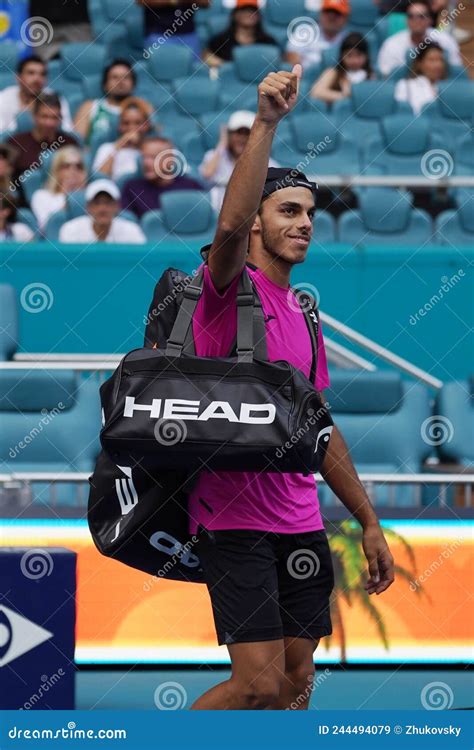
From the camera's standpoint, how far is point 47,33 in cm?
1160

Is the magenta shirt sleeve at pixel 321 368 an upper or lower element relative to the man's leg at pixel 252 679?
upper

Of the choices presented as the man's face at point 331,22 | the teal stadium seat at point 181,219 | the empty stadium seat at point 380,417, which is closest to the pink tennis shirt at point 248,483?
A: the empty stadium seat at point 380,417

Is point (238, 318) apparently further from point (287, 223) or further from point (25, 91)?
point (25, 91)

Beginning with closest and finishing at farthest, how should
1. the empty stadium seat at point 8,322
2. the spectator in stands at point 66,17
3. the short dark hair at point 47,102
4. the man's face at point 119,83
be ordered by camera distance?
1. the empty stadium seat at point 8,322
2. the short dark hair at point 47,102
3. the man's face at point 119,83
4. the spectator in stands at point 66,17

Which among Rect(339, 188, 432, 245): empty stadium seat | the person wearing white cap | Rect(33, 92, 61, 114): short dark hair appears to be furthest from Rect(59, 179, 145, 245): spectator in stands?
Rect(339, 188, 432, 245): empty stadium seat

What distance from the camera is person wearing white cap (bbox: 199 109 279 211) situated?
880cm

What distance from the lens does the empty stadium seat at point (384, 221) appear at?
348 inches

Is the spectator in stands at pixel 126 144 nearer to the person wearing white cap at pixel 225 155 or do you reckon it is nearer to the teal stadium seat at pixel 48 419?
the person wearing white cap at pixel 225 155

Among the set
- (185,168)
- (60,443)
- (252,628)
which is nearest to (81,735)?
(252,628)

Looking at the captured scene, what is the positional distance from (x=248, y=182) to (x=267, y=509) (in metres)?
0.87

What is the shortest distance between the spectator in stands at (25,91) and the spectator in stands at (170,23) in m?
1.37

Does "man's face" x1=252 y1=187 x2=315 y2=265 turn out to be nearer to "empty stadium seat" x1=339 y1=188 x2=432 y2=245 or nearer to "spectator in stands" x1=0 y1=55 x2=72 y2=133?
"empty stadium seat" x1=339 y1=188 x2=432 y2=245

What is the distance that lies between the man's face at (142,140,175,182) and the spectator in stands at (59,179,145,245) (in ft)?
1.17

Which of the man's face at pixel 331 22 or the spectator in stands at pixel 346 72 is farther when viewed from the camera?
the man's face at pixel 331 22
